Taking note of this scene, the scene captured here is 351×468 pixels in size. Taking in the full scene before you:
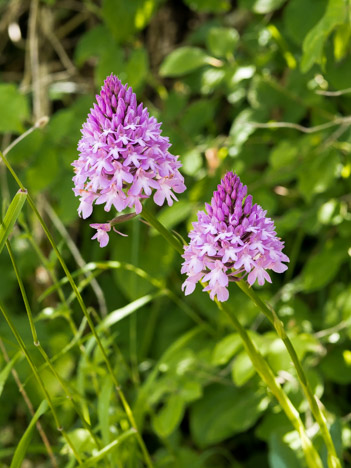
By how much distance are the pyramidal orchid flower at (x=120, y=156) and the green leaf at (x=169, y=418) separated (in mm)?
649

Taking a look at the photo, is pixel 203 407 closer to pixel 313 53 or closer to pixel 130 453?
pixel 130 453

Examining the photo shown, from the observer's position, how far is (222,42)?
1559mm

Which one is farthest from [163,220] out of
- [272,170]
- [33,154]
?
[33,154]

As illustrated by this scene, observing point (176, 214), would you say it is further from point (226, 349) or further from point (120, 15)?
point (120, 15)

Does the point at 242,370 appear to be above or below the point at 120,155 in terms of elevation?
below

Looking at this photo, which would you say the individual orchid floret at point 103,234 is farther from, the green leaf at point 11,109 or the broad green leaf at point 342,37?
the green leaf at point 11,109

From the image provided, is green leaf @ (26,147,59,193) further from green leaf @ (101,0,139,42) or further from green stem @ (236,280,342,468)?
green stem @ (236,280,342,468)

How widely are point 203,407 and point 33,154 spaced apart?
785 mm

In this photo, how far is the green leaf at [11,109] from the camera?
1.60 meters

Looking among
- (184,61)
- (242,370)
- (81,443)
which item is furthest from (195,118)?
(81,443)

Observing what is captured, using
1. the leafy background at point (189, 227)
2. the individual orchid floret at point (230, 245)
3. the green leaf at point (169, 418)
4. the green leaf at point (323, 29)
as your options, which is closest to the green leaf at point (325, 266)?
the leafy background at point (189, 227)

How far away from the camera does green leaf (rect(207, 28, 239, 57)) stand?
5.09 feet

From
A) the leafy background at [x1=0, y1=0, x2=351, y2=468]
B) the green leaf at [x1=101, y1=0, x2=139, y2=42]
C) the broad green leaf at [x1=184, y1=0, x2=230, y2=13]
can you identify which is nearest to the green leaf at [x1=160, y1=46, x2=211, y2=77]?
the leafy background at [x1=0, y1=0, x2=351, y2=468]

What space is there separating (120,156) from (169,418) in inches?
29.3
